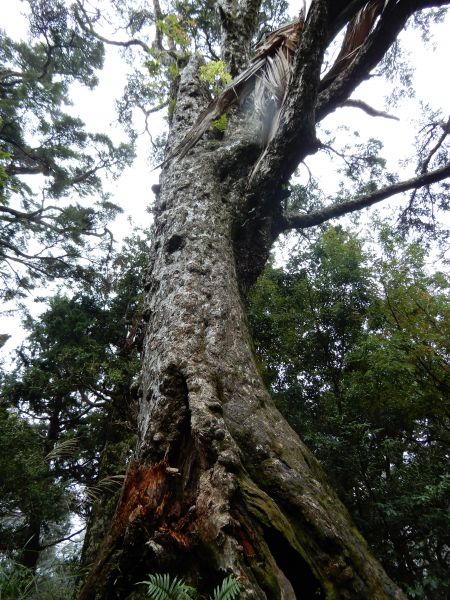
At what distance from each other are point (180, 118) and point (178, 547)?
160 inches

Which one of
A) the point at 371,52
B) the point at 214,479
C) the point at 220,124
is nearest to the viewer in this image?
the point at 214,479

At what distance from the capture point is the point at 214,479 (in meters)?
1.42

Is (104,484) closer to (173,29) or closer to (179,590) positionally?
(179,590)

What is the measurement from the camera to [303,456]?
1781 mm

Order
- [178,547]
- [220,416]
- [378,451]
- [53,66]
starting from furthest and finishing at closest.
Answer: [53,66], [378,451], [220,416], [178,547]

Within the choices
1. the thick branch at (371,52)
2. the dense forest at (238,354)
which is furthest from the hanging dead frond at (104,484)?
the thick branch at (371,52)

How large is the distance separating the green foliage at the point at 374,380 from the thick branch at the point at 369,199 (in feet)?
6.95

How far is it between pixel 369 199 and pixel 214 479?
3271mm

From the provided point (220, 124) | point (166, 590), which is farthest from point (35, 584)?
point (220, 124)

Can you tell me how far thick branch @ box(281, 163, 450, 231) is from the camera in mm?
3678

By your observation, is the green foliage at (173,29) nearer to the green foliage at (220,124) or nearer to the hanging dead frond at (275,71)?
the hanging dead frond at (275,71)

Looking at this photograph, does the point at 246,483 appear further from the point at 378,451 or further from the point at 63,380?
the point at 63,380

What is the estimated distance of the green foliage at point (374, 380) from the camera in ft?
13.7

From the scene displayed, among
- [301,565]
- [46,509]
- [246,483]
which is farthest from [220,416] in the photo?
[46,509]
